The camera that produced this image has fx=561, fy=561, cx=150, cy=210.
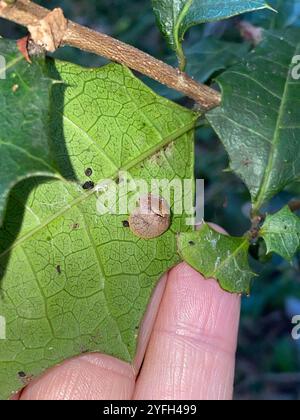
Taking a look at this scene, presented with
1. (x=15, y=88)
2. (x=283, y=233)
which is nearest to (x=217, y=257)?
(x=283, y=233)

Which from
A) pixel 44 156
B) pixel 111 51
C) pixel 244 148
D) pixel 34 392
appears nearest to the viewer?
pixel 44 156

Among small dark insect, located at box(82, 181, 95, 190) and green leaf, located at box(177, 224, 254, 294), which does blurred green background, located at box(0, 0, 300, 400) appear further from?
small dark insect, located at box(82, 181, 95, 190)

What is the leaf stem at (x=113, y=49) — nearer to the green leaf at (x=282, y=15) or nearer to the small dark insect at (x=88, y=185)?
the small dark insect at (x=88, y=185)

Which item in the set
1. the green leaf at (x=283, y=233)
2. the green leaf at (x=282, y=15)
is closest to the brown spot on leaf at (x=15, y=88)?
the green leaf at (x=283, y=233)

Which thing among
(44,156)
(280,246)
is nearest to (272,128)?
(280,246)

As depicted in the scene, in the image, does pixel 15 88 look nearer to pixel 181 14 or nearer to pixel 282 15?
pixel 181 14

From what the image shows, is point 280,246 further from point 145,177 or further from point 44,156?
point 44,156
